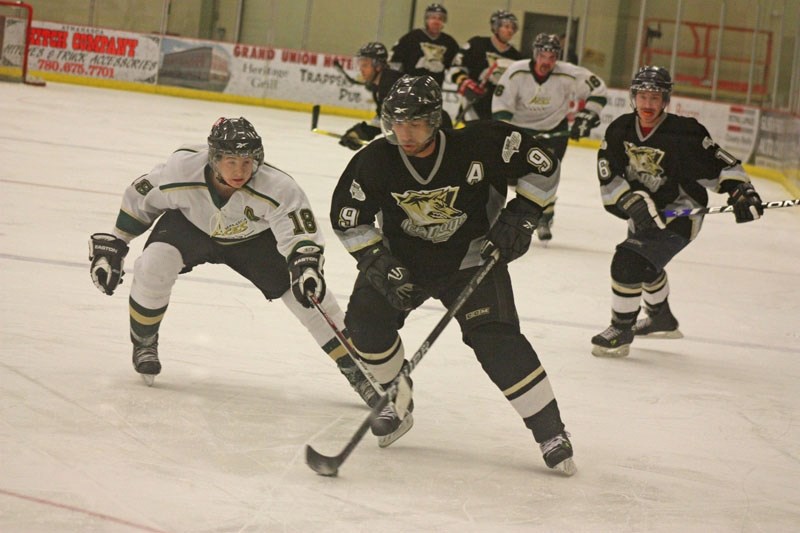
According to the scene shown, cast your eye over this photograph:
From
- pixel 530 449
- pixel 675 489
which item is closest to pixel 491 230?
pixel 530 449

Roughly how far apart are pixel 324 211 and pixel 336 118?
275 inches

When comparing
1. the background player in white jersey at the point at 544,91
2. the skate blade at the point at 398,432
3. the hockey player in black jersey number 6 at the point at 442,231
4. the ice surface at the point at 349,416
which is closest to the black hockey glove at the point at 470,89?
the background player in white jersey at the point at 544,91

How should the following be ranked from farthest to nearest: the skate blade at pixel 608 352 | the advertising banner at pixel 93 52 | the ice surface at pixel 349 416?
the advertising banner at pixel 93 52
the skate blade at pixel 608 352
the ice surface at pixel 349 416

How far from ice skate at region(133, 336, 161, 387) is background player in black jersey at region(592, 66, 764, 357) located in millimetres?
1786

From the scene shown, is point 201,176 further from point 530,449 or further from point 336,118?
point 336,118

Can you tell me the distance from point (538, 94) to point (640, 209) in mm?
2988

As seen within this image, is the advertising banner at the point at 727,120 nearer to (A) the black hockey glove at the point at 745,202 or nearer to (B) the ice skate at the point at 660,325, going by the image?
(B) the ice skate at the point at 660,325

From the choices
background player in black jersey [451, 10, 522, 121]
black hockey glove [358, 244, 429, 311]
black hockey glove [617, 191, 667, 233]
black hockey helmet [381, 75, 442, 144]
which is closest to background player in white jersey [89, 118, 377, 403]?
black hockey glove [358, 244, 429, 311]

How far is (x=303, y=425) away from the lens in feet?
10.4

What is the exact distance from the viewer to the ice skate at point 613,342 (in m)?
4.37

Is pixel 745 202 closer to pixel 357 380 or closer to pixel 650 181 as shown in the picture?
pixel 650 181

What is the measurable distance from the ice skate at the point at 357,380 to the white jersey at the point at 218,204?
0.41 meters

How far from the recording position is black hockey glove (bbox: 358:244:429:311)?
2.94 metres

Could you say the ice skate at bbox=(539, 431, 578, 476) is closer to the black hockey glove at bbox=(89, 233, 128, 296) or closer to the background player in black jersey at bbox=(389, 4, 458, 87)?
the black hockey glove at bbox=(89, 233, 128, 296)
